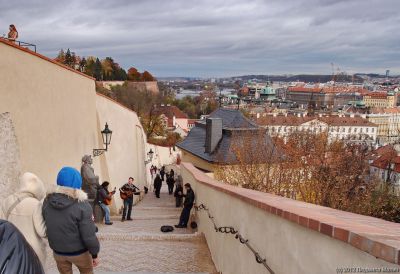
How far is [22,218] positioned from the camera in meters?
3.70

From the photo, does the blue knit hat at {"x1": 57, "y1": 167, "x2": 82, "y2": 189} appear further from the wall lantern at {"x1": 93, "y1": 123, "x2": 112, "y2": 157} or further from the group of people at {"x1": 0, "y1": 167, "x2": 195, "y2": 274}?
the wall lantern at {"x1": 93, "y1": 123, "x2": 112, "y2": 157}

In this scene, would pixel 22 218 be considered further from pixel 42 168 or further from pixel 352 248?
pixel 42 168

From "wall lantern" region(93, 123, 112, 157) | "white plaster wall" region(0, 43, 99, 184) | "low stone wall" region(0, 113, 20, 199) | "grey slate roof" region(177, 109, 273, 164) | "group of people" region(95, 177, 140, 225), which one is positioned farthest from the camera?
"grey slate roof" region(177, 109, 273, 164)

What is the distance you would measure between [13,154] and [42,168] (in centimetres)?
142

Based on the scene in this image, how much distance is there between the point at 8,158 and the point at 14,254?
5.26m

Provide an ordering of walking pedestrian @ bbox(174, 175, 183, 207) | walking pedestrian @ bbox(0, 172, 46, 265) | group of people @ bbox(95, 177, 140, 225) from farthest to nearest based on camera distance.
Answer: walking pedestrian @ bbox(174, 175, 183, 207) → group of people @ bbox(95, 177, 140, 225) → walking pedestrian @ bbox(0, 172, 46, 265)

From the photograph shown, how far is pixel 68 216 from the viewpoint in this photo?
3.91 m

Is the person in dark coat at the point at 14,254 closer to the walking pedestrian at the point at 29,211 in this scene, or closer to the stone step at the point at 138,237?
the walking pedestrian at the point at 29,211

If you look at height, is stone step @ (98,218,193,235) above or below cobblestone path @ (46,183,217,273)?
below

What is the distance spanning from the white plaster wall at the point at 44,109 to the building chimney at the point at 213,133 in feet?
39.4

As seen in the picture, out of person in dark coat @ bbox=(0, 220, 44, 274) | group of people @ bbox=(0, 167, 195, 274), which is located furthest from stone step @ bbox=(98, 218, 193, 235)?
person in dark coat @ bbox=(0, 220, 44, 274)

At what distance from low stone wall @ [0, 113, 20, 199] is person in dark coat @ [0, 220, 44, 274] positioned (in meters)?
4.73

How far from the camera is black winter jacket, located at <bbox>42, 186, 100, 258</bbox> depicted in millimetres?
3883

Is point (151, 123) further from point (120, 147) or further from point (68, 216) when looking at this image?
point (68, 216)
